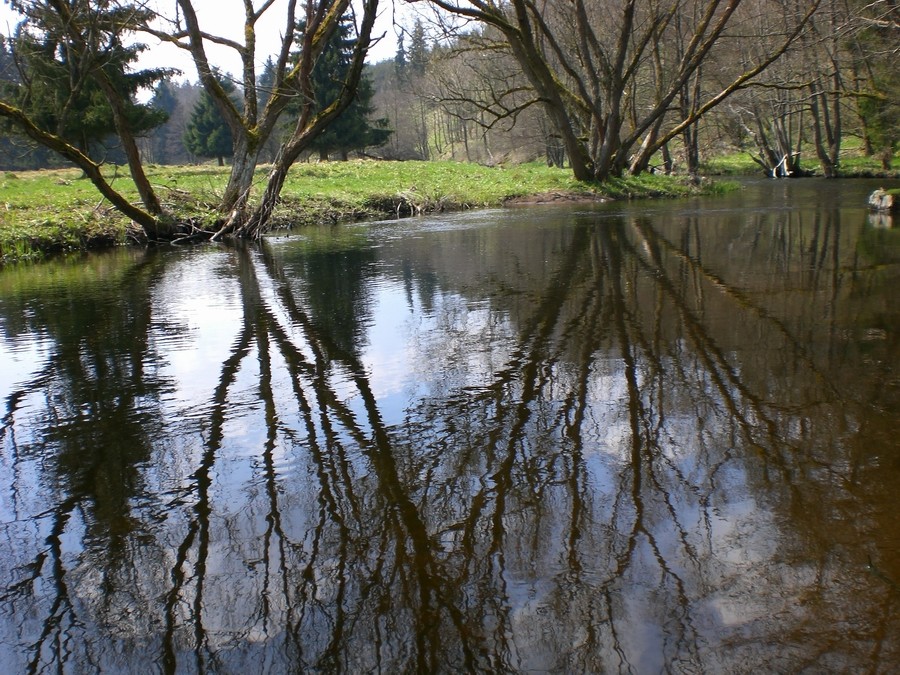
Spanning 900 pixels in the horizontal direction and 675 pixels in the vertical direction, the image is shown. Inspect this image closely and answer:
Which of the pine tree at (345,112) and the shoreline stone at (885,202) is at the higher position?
the pine tree at (345,112)

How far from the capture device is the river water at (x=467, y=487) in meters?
2.39

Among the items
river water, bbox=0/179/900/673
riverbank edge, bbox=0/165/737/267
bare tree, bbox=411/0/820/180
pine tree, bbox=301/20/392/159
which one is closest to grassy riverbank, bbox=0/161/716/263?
riverbank edge, bbox=0/165/737/267

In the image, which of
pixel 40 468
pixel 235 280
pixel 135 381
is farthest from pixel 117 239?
pixel 40 468

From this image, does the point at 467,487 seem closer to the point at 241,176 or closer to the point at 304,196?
the point at 241,176

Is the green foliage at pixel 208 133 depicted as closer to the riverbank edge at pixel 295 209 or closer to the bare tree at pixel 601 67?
the bare tree at pixel 601 67

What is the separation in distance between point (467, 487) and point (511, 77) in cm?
2575

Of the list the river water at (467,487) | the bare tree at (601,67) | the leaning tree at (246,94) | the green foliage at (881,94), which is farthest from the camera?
the green foliage at (881,94)

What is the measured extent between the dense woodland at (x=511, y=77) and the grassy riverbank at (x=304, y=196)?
3.10 ft

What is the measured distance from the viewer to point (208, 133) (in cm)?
5869

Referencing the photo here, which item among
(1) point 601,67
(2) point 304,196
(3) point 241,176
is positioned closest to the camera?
(3) point 241,176

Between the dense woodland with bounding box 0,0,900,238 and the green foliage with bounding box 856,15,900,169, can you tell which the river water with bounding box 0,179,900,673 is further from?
the green foliage with bounding box 856,15,900,169

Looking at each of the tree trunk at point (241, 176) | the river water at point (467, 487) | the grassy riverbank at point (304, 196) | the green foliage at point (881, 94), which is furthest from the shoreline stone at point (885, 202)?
the tree trunk at point (241, 176)

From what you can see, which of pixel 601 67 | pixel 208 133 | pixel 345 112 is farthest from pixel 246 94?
pixel 208 133

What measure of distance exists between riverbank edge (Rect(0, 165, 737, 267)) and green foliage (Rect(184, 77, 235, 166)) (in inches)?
1476
